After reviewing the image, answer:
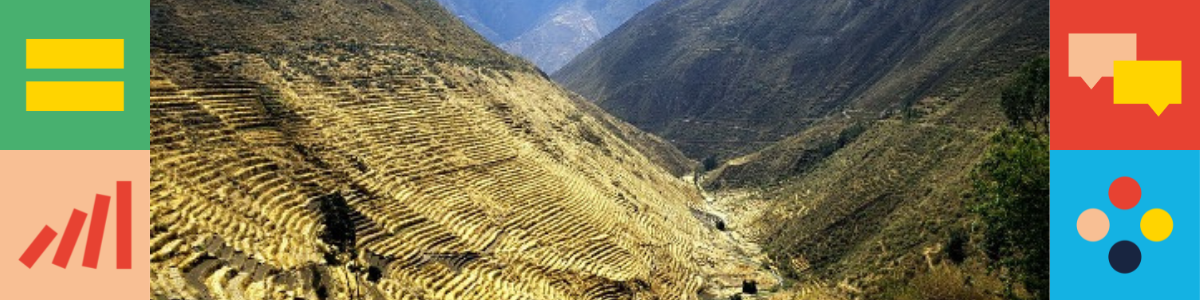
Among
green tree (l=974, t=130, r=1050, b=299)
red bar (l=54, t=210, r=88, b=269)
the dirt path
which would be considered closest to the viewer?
red bar (l=54, t=210, r=88, b=269)

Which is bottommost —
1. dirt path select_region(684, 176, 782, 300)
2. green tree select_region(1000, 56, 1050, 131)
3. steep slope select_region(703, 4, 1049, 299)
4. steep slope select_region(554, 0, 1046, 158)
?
dirt path select_region(684, 176, 782, 300)

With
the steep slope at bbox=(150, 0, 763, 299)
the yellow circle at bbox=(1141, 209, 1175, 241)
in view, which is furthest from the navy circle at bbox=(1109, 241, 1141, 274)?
the steep slope at bbox=(150, 0, 763, 299)

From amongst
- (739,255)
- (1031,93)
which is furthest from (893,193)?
(1031,93)

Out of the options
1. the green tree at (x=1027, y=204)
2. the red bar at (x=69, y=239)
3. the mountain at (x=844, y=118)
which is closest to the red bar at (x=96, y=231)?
the red bar at (x=69, y=239)

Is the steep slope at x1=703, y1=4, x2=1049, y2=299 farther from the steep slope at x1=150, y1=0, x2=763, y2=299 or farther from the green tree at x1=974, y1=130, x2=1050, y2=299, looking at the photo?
the steep slope at x1=150, y1=0, x2=763, y2=299

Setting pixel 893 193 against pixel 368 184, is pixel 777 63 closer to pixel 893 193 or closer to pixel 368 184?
pixel 893 193

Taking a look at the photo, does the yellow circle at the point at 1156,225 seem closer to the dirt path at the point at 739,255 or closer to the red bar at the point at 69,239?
the red bar at the point at 69,239
